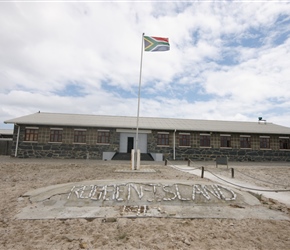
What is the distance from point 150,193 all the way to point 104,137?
543 inches

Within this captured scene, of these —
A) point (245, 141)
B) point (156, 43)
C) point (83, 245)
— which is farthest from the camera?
point (245, 141)

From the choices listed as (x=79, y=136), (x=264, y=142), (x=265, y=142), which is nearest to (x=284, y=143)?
(x=265, y=142)

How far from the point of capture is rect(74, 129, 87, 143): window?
1953 cm

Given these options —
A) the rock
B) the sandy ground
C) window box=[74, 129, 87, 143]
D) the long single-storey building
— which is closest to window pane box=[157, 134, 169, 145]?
the long single-storey building

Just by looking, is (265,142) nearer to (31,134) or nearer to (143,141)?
(143,141)

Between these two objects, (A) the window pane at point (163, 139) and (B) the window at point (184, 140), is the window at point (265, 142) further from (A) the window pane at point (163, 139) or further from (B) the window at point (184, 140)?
(A) the window pane at point (163, 139)

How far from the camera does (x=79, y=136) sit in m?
19.6

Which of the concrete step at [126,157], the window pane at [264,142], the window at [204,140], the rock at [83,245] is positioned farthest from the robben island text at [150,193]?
the window pane at [264,142]

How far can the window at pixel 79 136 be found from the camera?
19531 millimetres

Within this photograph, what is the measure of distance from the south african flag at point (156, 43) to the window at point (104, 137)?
9.50 metres

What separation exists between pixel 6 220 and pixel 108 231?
8.39 feet

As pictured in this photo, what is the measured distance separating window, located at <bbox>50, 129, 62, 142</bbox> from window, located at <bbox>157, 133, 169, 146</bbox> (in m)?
9.20

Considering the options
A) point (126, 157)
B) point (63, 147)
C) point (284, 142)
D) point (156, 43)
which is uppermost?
point (156, 43)

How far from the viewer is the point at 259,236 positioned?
4324mm
